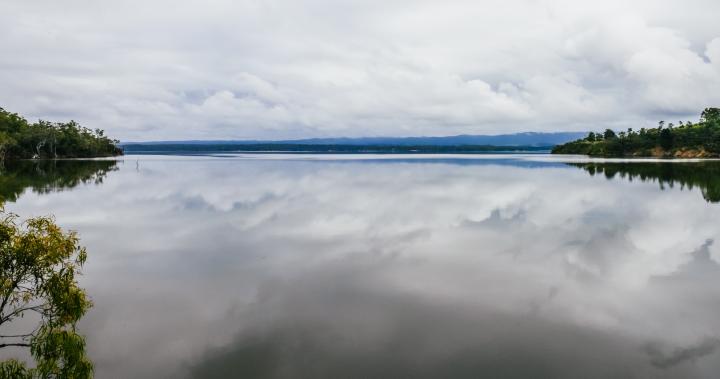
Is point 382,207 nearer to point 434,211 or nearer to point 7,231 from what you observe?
point 434,211

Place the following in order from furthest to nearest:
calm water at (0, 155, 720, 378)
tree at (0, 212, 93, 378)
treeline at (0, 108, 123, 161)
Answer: treeline at (0, 108, 123, 161), calm water at (0, 155, 720, 378), tree at (0, 212, 93, 378)

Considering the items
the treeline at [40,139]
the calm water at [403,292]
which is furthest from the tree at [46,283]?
the treeline at [40,139]

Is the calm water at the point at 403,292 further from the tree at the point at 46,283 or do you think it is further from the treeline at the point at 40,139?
the treeline at the point at 40,139

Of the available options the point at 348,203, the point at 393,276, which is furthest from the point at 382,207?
the point at 393,276

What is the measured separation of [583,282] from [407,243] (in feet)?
38.2

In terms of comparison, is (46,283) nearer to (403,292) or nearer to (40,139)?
(403,292)

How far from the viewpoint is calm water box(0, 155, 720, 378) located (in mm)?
14227

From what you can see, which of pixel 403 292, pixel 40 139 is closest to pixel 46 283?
pixel 403 292

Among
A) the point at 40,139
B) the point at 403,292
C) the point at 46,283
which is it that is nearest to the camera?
the point at 46,283

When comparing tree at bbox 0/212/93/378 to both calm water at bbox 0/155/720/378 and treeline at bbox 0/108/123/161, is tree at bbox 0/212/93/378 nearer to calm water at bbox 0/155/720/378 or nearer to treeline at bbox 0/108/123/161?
calm water at bbox 0/155/720/378

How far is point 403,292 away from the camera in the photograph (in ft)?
68.8

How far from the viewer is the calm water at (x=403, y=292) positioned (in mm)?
14227

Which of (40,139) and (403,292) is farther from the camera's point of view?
(40,139)

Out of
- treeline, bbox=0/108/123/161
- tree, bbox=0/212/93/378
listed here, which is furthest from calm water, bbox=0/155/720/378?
treeline, bbox=0/108/123/161
